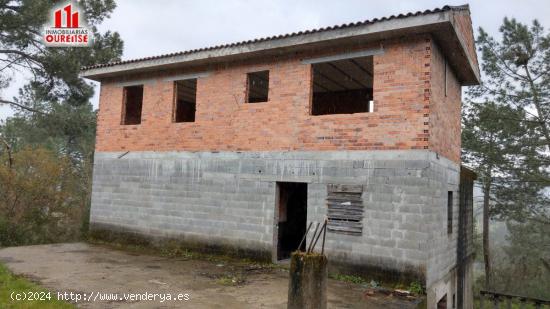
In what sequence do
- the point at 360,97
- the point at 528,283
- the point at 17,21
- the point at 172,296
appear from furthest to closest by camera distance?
the point at 528,283
the point at 17,21
the point at 360,97
the point at 172,296

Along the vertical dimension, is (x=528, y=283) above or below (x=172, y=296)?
below

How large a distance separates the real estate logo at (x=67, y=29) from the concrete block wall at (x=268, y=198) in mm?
7366

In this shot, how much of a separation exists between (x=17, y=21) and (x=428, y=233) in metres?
17.1

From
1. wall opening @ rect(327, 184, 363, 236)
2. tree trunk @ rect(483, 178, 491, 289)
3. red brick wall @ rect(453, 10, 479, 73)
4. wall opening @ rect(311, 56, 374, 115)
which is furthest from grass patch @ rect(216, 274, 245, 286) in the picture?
tree trunk @ rect(483, 178, 491, 289)

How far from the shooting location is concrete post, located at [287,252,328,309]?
473 centimetres

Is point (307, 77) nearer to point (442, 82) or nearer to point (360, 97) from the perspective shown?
point (442, 82)

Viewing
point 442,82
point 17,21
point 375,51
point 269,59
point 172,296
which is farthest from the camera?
point 17,21

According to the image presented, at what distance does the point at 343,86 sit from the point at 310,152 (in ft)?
15.5

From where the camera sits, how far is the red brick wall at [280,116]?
7.77 metres

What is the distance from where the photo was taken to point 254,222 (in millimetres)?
9367

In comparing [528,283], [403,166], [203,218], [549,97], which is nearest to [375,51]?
[403,166]

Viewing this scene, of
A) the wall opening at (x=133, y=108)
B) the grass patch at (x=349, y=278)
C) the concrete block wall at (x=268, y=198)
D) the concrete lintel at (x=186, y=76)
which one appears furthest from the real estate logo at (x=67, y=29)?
the grass patch at (x=349, y=278)

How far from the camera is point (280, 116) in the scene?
929 centimetres

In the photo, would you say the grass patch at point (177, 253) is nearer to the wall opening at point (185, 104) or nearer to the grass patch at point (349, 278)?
the grass patch at point (349, 278)
